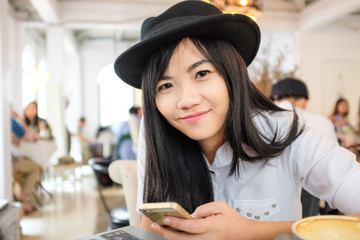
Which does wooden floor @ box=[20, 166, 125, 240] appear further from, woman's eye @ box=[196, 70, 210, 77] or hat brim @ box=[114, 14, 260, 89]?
woman's eye @ box=[196, 70, 210, 77]

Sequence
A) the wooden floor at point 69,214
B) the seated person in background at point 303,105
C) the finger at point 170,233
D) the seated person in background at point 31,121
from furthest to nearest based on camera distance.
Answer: the seated person in background at point 31,121
the wooden floor at point 69,214
the seated person in background at point 303,105
the finger at point 170,233

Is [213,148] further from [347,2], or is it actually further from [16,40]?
[16,40]

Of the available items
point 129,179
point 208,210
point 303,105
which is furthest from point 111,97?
point 208,210

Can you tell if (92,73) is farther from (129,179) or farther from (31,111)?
(129,179)

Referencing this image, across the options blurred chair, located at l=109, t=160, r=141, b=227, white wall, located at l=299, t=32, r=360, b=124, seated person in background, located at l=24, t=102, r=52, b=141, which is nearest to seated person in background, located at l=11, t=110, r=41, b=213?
seated person in background, located at l=24, t=102, r=52, b=141

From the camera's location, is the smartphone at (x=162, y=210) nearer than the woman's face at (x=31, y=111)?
Yes

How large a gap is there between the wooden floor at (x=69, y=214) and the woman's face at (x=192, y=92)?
9.14 feet

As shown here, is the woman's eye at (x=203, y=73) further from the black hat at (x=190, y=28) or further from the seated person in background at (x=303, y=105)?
the seated person in background at (x=303, y=105)

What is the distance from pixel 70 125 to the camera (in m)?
12.1

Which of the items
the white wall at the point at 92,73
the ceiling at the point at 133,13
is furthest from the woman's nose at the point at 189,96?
the white wall at the point at 92,73

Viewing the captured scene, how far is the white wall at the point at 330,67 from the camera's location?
350 inches

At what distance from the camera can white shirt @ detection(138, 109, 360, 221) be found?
952 millimetres

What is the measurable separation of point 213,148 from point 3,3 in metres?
4.10

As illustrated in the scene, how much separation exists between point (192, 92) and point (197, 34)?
0.60 feet
